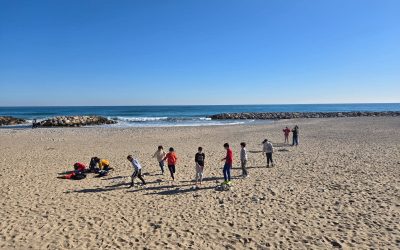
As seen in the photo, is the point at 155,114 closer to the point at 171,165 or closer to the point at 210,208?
the point at 171,165

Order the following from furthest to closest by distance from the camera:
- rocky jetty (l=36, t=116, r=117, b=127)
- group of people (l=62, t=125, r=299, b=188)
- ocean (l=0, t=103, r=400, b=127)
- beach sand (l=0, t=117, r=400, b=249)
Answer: ocean (l=0, t=103, r=400, b=127)
rocky jetty (l=36, t=116, r=117, b=127)
group of people (l=62, t=125, r=299, b=188)
beach sand (l=0, t=117, r=400, b=249)

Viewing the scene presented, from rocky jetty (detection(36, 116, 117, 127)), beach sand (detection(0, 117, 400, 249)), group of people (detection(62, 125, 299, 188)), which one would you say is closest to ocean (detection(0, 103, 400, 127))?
rocky jetty (detection(36, 116, 117, 127))

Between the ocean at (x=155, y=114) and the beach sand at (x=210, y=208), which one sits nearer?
the beach sand at (x=210, y=208)

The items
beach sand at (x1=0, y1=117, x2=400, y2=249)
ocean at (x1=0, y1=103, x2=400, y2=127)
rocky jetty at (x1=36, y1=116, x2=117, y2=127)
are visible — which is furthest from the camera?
ocean at (x1=0, y1=103, x2=400, y2=127)

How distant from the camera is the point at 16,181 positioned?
11281mm

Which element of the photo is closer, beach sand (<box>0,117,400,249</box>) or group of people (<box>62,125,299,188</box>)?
beach sand (<box>0,117,400,249</box>)

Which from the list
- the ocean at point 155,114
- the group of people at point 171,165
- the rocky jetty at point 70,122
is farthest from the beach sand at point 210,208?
the ocean at point 155,114

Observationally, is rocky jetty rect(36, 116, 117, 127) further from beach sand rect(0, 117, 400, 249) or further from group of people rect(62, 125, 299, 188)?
group of people rect(62, 125, 299, 188)

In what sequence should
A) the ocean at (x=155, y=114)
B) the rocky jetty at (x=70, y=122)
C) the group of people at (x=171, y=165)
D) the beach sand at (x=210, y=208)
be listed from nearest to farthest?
the beach sand at (x=210, y=208) < the group of people at (x=171, y=165) < the rocky jetty at (x=70, y=122) < the ocean at (x=155, y=114)

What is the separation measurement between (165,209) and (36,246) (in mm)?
3333

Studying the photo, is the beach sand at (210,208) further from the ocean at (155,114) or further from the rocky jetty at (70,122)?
the ocean at (155,114)

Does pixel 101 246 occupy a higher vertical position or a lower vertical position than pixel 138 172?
lower

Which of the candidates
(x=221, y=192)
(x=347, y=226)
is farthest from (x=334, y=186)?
(x=221, y=192)

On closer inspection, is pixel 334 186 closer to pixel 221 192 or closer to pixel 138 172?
pixel 221 192
